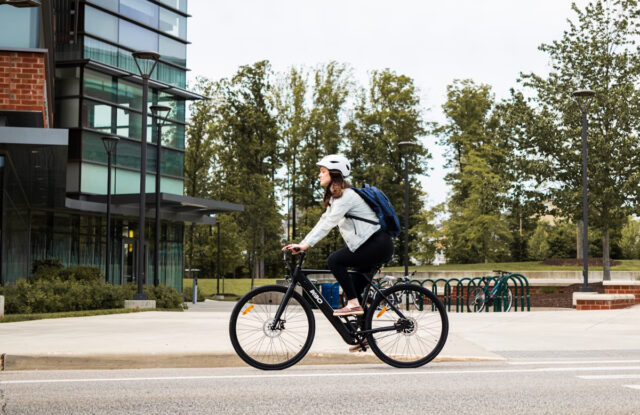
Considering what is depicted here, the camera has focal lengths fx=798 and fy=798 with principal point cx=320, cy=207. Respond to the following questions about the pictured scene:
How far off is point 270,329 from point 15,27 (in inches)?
477

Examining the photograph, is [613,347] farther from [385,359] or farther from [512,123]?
[512,123]

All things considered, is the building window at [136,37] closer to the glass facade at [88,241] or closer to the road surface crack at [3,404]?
the glass facade at [88,241]

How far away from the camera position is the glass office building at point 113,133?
34.1 m

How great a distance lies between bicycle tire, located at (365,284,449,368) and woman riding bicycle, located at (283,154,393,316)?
1.07 feet

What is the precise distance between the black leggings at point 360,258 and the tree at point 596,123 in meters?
27.6

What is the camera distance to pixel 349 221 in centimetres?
738

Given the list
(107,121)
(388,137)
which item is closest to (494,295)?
(107,121)

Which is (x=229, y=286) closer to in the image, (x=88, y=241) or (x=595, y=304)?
(x=88, y=241)

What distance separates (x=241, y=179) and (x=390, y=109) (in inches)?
486

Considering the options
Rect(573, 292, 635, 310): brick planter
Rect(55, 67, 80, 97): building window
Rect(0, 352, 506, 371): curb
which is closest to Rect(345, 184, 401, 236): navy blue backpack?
Rect(0, 352, 506, 371): curb

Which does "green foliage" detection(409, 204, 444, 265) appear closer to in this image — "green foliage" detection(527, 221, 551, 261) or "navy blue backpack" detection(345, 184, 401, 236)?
"green foliage" detection(527, 221, 551, 261)

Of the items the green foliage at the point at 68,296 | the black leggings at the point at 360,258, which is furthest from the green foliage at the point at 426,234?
the black leggings at the point at 360,258

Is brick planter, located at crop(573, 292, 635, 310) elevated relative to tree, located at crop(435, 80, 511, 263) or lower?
lower

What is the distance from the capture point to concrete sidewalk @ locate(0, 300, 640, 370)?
8344 mm
